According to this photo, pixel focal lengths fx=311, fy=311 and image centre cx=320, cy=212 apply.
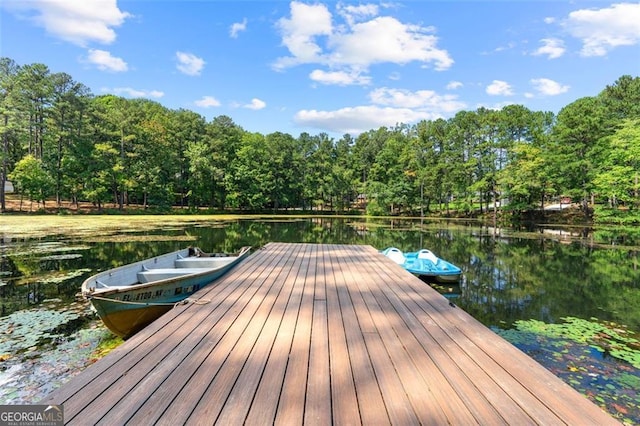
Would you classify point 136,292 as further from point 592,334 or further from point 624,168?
point 624,168

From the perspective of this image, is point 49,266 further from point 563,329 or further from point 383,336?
point 563,329

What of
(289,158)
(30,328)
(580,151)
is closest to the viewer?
(30,328)

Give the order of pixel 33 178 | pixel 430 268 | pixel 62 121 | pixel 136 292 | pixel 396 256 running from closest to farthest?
pixel 136 292
pixel 430 268
pixel 396 256
pixel 33 178
pixel 62 121

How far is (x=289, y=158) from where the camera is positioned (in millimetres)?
50531

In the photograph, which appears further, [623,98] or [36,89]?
[623,98]

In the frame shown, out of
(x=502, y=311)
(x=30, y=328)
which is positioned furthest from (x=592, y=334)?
(x=30, y=328)

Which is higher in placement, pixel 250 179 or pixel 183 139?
pixel 183 139

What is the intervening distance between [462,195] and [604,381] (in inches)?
1726

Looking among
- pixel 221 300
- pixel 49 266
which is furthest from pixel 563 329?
pixel 49 266

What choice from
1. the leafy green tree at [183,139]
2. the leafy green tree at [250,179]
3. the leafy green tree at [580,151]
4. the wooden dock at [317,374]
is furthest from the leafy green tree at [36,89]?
the leafy green tree at [580,151]

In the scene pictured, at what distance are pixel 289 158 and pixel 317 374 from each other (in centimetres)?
4954

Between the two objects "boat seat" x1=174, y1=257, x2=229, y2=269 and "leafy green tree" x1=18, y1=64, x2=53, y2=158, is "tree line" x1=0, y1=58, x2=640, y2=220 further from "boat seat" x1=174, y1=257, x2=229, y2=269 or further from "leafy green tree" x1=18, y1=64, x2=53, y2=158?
"boat seat" x1=174, y1=257, x2=229, y2=269

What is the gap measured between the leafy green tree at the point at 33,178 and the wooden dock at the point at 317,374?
37465mm

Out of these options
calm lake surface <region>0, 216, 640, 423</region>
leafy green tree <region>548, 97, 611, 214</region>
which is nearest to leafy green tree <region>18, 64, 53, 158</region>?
calm lake surface <region>0, 216, 640, 423</region>
